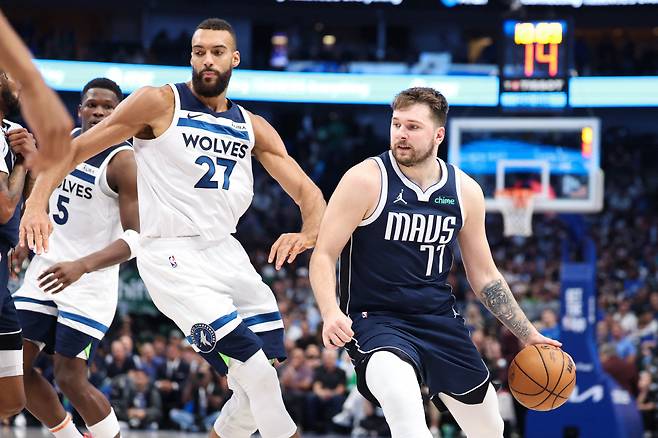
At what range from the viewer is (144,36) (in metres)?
26.1

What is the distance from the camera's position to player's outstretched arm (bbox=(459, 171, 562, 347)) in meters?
5.55


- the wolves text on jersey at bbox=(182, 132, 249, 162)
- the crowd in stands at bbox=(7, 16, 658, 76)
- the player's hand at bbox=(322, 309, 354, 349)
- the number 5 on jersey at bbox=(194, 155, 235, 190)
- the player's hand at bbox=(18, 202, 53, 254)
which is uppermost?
the crowd in stands at bbox=(7, 16, 658, 76)

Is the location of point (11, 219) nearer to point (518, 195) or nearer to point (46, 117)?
point (46, 117)

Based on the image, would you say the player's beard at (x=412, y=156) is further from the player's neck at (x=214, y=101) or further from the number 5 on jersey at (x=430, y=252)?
the player's neck at (x=214, y=101)

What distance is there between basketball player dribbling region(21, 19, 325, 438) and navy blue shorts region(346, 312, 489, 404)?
0.59 metres

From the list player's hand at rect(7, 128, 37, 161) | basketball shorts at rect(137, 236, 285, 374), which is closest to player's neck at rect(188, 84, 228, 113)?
basketball shorts at rect(137, 236, 285, 374)

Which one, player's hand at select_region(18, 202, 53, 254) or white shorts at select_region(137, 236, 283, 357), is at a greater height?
player's hand at select_region(18, 202, 53, 254)

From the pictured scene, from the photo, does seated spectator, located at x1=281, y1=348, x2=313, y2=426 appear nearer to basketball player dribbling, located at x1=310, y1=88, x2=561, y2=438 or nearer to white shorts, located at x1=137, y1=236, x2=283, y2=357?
white shorts, located at x1=137, y1=236, x2=283, y2=357

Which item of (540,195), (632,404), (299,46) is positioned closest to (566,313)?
(632,404)

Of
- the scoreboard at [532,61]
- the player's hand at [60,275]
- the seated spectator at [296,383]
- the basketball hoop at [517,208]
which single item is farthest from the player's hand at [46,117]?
the scoreboard at [532,61]

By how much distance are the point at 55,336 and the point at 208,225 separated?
1540 mm

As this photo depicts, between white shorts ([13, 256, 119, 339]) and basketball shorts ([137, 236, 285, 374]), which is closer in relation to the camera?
basketball shorts ([137, 236, 285, 374])

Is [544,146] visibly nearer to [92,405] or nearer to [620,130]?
[92,405]

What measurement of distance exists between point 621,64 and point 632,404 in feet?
45.3
